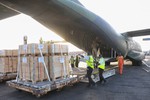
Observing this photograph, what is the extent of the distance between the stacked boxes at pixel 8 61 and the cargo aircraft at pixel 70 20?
247cm

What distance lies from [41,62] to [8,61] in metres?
3.85

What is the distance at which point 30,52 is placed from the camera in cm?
565

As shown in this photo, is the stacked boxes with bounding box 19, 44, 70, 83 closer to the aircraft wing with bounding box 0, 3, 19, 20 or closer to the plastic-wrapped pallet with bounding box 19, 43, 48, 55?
the plastic-wrapped pallet with bounding box 19, 43, 48, 55

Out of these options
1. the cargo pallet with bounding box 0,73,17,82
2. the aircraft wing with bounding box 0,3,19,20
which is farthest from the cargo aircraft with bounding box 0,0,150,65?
the cargo pallet with bounding box 0,73,17,82

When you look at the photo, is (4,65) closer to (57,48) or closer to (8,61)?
(8,61)

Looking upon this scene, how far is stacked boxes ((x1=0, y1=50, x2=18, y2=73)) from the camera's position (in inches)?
325

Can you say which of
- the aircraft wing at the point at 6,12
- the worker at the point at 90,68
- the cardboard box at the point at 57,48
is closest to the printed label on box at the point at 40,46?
the cardboard box at the point at 57,48

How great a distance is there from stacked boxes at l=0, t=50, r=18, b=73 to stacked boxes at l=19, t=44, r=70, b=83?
2747 millimetres

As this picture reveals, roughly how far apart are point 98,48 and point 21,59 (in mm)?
6188

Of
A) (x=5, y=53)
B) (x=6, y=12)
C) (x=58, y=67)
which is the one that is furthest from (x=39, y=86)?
(x=5, y=53)

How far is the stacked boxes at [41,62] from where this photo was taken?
5516 mm

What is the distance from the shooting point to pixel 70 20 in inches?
276

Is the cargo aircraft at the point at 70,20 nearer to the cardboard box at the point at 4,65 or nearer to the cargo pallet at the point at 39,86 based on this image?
the cardboard box at the point at 4,65

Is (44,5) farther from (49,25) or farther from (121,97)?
(121,97)
